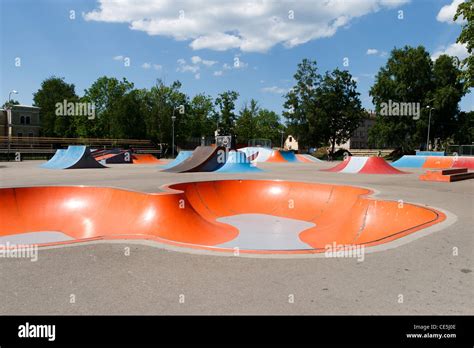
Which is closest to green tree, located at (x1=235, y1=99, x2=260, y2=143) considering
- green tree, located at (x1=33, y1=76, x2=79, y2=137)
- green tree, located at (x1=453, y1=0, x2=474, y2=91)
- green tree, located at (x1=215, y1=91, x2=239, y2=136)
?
green tree, located at (x1=215, y1=91, x2=239, y2=136)

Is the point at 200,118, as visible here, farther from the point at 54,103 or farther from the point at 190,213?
the point at 190,213

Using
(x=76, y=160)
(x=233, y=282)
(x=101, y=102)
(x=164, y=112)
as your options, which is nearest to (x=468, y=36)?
(x=233, y=282)

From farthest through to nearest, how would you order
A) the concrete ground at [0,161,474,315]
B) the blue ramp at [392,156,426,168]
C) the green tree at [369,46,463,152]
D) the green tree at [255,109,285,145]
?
the green tree at [255,109,285,145] → the green tree at [369,46,463,152] → the blue ramp at [392,156,426,168] → the concrete ground at [0,161,474,315]

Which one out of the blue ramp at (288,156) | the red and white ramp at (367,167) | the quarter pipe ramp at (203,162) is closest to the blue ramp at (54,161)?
the quarter pipe ramp at (203,162)

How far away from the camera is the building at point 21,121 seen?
2452 inches

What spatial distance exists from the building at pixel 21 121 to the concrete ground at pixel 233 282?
68.1 meters

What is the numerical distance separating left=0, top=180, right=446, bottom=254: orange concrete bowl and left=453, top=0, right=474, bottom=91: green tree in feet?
30.1

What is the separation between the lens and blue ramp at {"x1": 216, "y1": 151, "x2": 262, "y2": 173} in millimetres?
23828

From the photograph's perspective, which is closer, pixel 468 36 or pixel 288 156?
pixel 468 36

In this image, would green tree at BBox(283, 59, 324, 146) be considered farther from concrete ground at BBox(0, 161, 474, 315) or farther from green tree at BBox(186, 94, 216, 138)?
concrete ground at BBox(0, 161, 474, 315)

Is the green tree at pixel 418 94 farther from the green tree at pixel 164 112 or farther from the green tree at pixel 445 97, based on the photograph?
the green tree at pixel 164 112

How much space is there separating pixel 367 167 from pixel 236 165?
8813 mm

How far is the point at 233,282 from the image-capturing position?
13.5 ft
